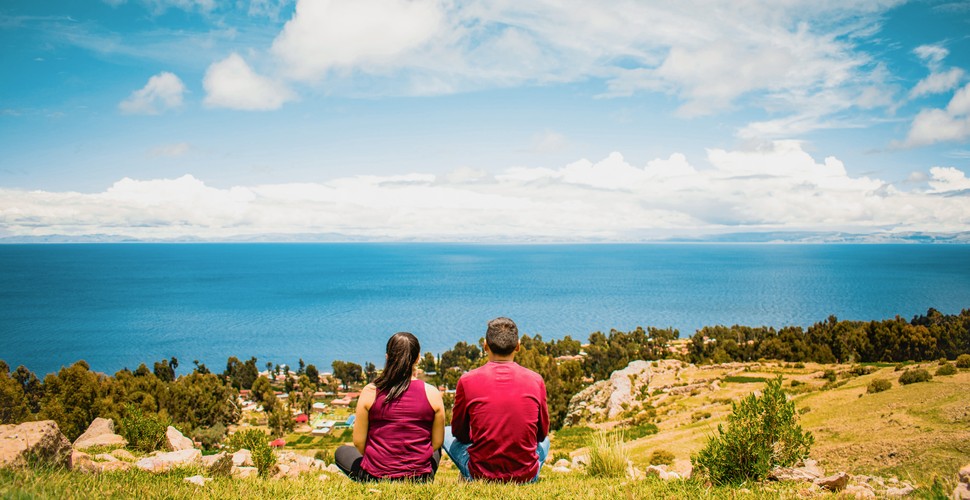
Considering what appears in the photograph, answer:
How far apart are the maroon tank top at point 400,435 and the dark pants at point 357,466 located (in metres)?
0.05

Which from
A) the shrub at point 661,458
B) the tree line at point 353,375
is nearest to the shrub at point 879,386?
the shrub at point 661,458

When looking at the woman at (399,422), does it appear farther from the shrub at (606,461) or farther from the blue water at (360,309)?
the blue water at (360,309)

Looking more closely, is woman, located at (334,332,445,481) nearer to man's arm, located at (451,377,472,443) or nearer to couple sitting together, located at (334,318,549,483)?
couple sitting together, located at (334,318,549,483)

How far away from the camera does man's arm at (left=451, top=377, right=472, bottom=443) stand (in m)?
5.59

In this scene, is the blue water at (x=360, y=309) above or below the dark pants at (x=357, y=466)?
below

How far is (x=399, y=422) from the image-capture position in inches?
217

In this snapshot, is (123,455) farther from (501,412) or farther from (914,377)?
(914,377)

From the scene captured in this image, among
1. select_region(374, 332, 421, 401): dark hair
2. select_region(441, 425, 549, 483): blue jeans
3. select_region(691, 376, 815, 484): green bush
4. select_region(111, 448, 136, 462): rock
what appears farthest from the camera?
select_region(111, 448, 136, 462): rock

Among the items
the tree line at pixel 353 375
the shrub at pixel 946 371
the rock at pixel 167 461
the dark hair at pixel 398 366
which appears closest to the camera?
the dark hair at pixel 398 366

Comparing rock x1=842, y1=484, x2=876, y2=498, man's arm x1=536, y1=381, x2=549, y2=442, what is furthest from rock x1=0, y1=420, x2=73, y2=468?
rock x1=842, y1=484, x2=876, y2=498

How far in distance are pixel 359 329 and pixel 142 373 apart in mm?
56505

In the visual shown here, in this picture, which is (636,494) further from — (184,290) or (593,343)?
(184,290)

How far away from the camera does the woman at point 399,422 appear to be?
17.8 ft

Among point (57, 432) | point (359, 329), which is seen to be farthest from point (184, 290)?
point (57, 432)
